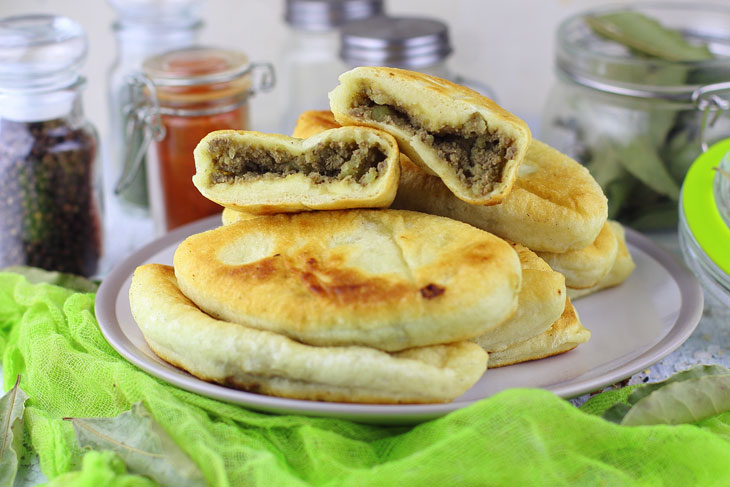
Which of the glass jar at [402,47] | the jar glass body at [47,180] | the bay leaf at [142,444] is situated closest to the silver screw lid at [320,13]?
the glass jar at [402,47]

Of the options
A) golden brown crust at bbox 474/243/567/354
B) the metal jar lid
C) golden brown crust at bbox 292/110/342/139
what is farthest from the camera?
the metal jar lid

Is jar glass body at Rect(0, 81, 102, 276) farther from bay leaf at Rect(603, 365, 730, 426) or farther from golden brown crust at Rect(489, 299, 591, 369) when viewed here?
bay leaf at Rect(603, 365, 730, 426)

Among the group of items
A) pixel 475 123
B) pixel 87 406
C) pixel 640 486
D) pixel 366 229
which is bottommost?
pixel 87 406

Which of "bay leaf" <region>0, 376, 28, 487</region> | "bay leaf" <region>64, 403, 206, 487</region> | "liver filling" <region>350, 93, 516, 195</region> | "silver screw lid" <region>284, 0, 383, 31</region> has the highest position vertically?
"liver filling" <region>350, 93, 516, 195</region>

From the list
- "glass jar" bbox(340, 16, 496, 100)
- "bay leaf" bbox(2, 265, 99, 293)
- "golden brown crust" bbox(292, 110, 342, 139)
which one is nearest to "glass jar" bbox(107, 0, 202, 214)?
"glass jar" bbox(340, 16, 496, 100)

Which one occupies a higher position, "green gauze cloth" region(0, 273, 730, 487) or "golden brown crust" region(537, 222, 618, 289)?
"golden brown crust" region(537, 222, 618, 289)

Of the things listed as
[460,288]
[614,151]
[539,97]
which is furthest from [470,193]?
[539,97]

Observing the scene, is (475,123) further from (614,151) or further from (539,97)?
(539,97)

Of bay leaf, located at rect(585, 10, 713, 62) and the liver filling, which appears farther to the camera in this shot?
bay leaf, located at rect(585, 10, 713, 62)
